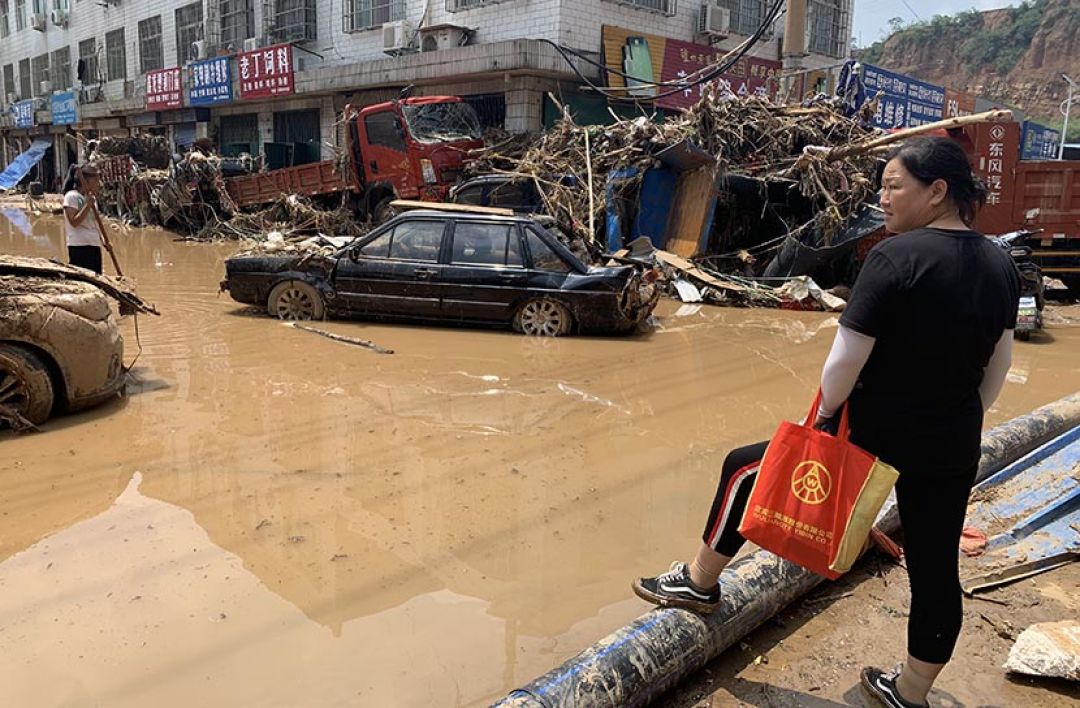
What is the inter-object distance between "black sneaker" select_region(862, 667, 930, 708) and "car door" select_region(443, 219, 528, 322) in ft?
20.3

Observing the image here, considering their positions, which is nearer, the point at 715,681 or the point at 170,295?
the point at 715,681

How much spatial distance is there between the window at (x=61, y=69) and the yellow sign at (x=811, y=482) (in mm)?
43538

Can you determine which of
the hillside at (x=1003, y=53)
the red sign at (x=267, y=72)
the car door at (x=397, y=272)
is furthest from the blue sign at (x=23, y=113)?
the hillside at (x=1003, y=53)

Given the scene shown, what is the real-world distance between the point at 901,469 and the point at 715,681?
3.39 ft

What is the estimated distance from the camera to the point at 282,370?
7.08m

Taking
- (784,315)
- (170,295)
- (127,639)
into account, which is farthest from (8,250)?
(127,639)

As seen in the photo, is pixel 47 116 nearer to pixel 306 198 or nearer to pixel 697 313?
pixel 306 198

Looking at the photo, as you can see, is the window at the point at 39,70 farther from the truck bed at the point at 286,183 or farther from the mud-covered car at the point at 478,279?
the mud-covered car at the point at 478,279

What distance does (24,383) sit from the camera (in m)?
5.15

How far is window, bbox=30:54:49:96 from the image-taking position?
39.1m

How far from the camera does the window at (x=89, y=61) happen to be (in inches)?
1352

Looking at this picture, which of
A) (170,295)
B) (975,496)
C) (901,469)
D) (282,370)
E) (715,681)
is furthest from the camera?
(170,295)

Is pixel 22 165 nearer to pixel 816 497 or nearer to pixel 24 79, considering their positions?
pixel 24 79

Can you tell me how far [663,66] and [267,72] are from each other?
1141 centimetres
